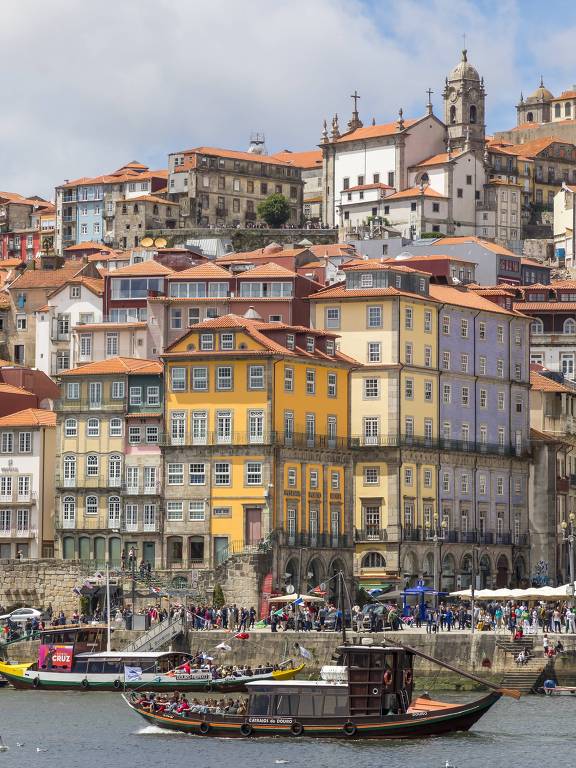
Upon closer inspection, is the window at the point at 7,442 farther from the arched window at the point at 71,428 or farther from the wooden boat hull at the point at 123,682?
the wooden boat hull at the point at 123,682

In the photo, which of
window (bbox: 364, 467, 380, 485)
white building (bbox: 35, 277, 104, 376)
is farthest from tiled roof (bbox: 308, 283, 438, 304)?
white building (bbox: 35, 277, 104, 376)

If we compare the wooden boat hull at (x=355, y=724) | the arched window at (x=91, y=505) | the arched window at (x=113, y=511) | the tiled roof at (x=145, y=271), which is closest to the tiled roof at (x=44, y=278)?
the tiled roof at (x=145, y=271)

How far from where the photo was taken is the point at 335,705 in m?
73.6

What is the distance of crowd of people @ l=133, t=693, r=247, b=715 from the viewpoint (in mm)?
75125

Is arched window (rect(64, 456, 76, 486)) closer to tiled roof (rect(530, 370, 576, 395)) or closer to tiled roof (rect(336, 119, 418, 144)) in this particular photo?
tiled roof (rect(530, 370, 576, 395))

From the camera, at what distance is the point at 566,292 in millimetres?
148625

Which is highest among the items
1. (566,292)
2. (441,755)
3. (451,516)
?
(566,292)

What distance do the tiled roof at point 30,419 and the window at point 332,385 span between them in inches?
578

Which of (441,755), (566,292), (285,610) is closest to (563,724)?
(441,755)

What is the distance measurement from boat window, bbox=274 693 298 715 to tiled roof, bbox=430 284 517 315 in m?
50.2

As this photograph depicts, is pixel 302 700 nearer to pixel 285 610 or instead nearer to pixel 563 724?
pixel 563 724

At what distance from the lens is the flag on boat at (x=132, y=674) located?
285 feet

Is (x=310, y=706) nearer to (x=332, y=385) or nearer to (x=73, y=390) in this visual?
(x=332, y=385)

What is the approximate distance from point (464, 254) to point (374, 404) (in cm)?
4153
